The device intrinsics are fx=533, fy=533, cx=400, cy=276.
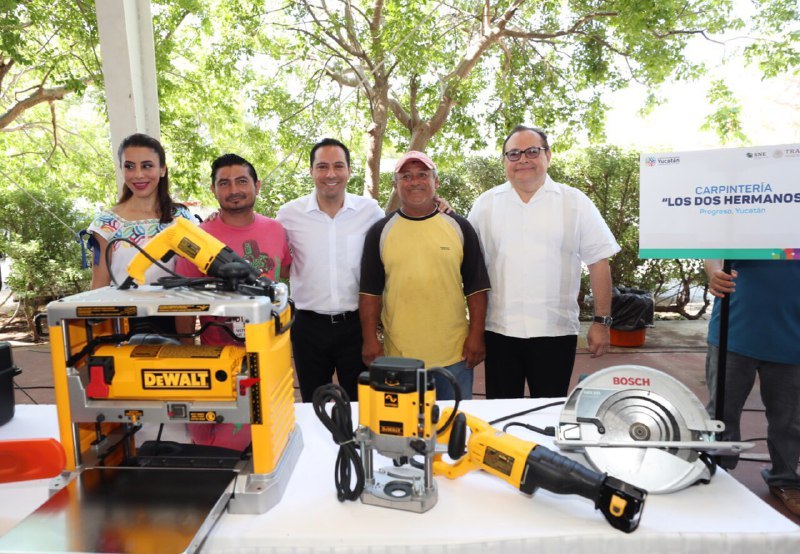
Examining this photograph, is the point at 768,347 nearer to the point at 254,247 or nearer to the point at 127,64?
the point at 254,247

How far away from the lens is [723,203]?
1729 millimetres

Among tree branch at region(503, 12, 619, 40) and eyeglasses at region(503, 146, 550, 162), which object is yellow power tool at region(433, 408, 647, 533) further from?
tree branch at region(503, 12, 619, 40)

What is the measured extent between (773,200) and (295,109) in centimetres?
587

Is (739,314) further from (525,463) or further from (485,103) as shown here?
(485,103)

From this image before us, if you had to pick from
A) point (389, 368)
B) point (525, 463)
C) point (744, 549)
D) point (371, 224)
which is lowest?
point (744, 549)

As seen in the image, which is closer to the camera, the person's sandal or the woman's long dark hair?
the woman's long dark hair

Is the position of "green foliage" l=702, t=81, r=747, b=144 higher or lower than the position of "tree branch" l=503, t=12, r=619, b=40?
lower

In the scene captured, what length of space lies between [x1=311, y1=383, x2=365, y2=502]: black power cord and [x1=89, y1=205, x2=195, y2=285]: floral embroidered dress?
45.7 inches

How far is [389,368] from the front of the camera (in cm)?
120

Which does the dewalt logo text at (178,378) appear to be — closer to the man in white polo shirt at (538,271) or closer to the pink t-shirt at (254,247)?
the pink t-shirt at (254,247)

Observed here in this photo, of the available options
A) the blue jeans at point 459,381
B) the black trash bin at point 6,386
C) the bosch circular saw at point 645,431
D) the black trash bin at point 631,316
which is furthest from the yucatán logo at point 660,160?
the black trash bin at point 631,316

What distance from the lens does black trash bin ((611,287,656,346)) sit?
6.02m

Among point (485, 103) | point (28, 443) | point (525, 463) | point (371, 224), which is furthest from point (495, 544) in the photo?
point (485, 103)

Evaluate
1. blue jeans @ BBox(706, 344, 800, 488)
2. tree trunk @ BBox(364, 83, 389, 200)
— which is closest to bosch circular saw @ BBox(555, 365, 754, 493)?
blue jeans @ BBox(706, 344, 800, 488)
